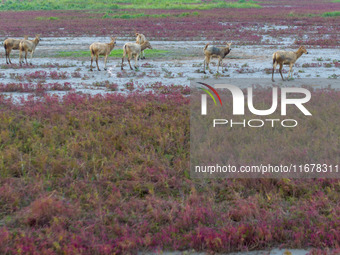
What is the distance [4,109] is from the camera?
36.1ft

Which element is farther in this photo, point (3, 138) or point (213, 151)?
point (3, 138)

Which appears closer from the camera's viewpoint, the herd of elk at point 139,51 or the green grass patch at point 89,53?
the herd of elk at point 139,51

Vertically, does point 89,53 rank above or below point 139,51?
below

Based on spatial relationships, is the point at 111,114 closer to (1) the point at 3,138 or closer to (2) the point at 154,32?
(1) the point at 3,138

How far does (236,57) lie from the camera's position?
73.7 feet

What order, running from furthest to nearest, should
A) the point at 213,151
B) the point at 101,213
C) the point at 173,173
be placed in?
the point at 213,151, the point at 173,173, the point at 101,213

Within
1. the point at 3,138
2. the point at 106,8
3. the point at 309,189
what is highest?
the point at 106,8

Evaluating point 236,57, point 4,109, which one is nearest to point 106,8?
point 236,57

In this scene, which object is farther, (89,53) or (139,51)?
(89,53)

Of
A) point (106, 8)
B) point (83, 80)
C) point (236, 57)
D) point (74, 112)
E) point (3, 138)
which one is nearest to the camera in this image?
point (3, 138)

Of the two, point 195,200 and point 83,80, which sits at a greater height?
point 83,80

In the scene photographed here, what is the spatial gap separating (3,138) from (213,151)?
4.62 m

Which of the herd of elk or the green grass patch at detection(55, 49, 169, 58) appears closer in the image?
the herd of elk

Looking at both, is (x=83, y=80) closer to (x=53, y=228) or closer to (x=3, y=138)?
(x=3, y=138)
